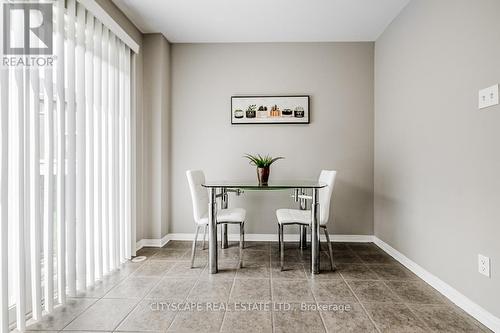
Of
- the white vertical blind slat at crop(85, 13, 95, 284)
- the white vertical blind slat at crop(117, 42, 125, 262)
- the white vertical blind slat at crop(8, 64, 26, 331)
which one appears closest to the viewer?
the white vertical blind slat at crop(8, 64, 26, 331)

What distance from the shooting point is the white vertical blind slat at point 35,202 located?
165 centimetres

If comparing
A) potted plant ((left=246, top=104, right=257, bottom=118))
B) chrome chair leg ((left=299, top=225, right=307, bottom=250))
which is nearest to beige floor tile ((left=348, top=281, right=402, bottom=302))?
chrome chair leg ((left=299, top=225, right=307, bottom=250))

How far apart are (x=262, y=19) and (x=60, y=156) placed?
7.89ft

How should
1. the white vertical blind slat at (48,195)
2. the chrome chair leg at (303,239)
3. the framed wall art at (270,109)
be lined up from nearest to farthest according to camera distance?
the white vertical blind slat at (48,195), the chrome chair leg at (303,239), the framed wall art at (270,109)

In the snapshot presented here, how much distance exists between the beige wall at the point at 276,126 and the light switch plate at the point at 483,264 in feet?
5.56

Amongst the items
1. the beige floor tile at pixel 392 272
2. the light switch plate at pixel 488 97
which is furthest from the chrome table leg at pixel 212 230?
the light switch plate at pixel 488 97

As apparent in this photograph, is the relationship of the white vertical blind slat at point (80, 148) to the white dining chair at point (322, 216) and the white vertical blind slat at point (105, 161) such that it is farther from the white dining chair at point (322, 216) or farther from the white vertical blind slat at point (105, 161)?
the white dining chair at point (322, 216)

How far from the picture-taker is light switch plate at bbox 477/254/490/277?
1.63 metres

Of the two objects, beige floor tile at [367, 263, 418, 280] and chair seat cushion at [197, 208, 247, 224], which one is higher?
chair seat cushion at [197, 208, 247, 224]

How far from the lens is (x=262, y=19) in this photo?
286 cm

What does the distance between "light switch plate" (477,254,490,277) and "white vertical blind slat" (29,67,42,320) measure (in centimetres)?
288

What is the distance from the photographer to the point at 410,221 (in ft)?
8.26

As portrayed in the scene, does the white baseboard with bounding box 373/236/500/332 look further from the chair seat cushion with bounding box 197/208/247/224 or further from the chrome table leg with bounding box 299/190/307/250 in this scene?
the chair seat cushion with bounding box 197/208/247/224

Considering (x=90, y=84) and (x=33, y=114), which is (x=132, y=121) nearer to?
(x=90, y=84)
